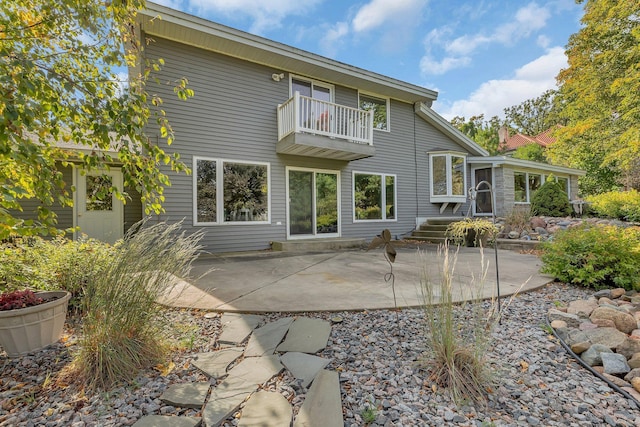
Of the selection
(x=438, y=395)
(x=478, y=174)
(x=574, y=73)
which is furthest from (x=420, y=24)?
(x=438, y=395)

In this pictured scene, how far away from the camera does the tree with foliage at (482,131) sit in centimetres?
2097

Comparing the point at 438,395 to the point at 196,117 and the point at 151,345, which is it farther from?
the point at 196,117

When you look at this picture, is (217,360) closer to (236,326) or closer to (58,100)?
(236,326)

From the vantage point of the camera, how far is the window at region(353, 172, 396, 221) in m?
8.70

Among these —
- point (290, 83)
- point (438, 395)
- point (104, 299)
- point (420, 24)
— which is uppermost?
point (420, 24)

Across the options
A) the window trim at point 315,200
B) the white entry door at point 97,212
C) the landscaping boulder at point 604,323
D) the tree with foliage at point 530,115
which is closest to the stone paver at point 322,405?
the landscaping boulder at point 604,323

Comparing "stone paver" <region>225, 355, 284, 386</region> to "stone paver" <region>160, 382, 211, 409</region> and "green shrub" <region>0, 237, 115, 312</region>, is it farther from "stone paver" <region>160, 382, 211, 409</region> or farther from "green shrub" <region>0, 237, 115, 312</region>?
"green shrub" <region>0, 237, 115, 312</region>

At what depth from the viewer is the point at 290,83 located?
7.55 meters

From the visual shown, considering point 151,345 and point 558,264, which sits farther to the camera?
point 558,264

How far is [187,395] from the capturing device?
155 cm

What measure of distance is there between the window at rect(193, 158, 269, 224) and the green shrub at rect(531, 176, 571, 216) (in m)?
9.48

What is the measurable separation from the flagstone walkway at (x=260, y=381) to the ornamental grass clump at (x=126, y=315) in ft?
1.11

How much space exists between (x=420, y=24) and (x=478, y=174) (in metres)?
5.77

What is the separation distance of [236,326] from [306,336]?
642mm
